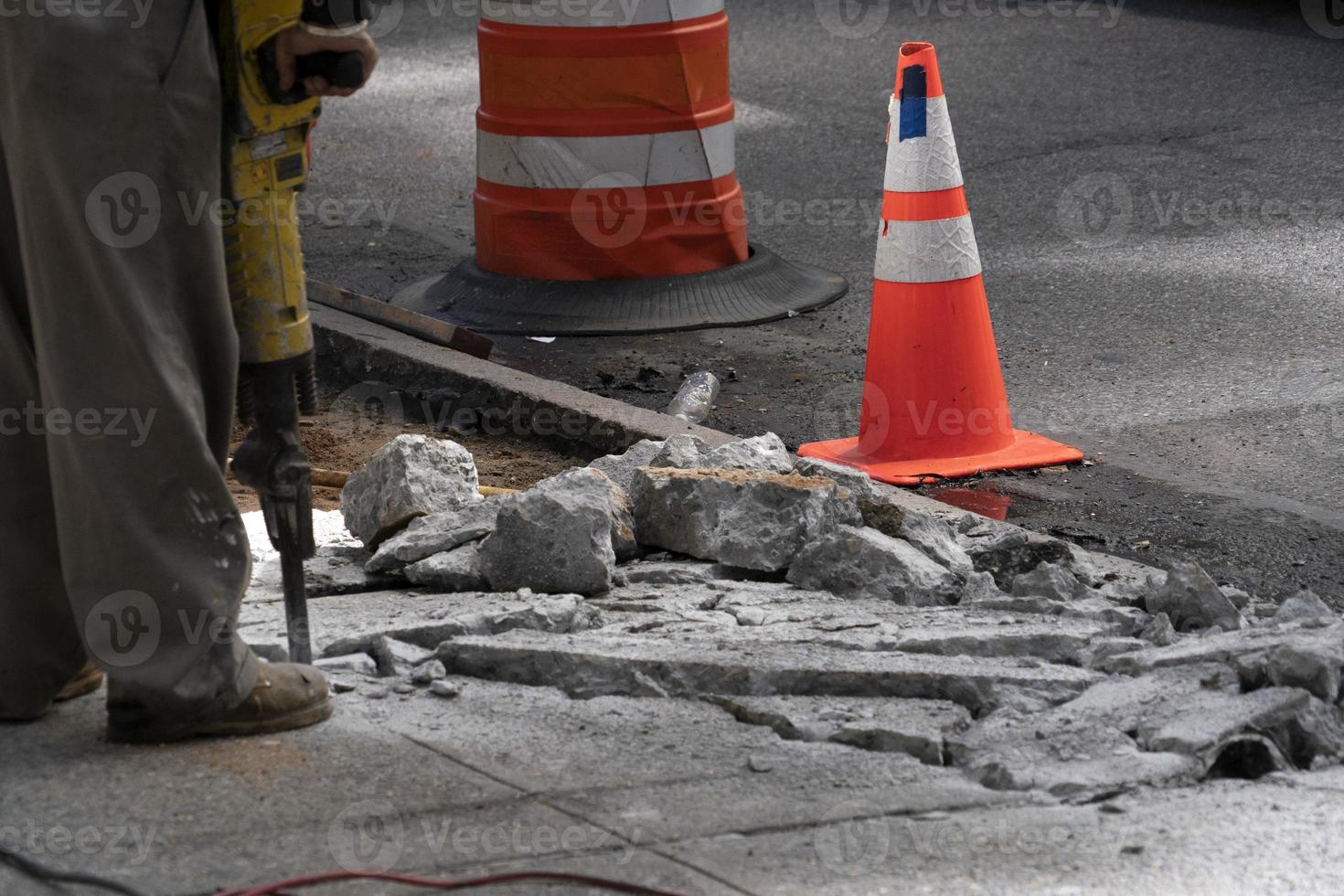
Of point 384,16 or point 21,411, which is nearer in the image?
point 21,411

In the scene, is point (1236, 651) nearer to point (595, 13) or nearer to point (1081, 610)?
point (1081, 610)

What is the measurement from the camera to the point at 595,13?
5.91 meters

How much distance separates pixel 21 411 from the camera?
9.31 feet

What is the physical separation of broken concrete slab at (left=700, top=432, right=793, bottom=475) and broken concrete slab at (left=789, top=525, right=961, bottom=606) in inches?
18.5

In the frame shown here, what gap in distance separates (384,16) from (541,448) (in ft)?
27.2

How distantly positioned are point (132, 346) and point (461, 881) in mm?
902

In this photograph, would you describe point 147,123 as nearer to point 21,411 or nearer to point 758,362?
point 21,411

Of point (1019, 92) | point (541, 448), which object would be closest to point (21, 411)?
point (541, 448)

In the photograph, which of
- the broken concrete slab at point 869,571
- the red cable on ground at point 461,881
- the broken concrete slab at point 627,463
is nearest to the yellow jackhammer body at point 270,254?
the red cable on ground at point 461,881

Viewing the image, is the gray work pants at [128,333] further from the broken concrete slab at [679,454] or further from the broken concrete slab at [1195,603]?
the broken concrete slab at [1195,603]

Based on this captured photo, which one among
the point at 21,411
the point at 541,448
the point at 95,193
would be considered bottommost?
the point at 541,448

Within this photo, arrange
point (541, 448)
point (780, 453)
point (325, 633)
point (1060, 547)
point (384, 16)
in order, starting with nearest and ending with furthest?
point (325, 633) → point (1060, 547) → point (780, 453) → point (541, 448) → point (384, 16)

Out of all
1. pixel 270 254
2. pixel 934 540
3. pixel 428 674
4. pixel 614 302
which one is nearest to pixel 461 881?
pixel 428 674

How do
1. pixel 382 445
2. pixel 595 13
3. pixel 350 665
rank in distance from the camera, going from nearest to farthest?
1. pixel 350 665
2. pixel 382 445
3. pixel 595 13
